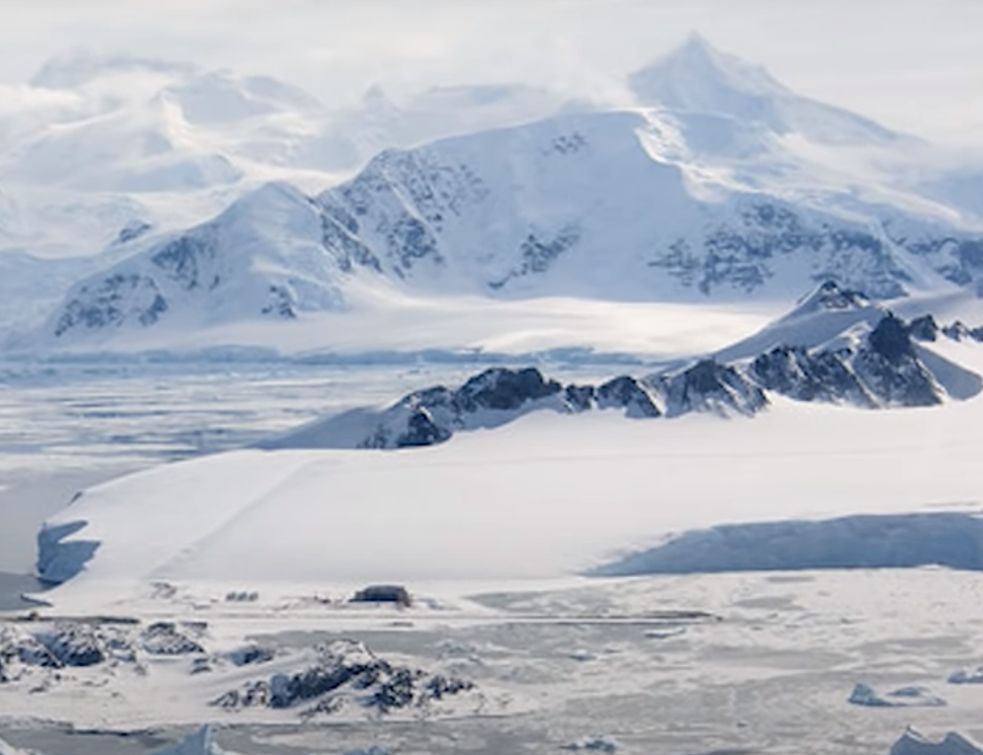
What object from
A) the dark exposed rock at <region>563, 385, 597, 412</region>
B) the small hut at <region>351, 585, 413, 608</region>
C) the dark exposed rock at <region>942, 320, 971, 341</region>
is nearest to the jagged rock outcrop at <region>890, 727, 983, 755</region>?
the small hut at <region>351, 585, 413, 608</region>

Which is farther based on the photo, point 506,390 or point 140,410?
point 140,410

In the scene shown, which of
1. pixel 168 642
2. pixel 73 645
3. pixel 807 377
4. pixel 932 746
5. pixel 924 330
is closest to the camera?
pixel 932 746

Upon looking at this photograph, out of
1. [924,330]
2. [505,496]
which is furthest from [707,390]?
[924,330]

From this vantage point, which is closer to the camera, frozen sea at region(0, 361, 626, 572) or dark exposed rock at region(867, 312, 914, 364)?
frozen sea at region(0, 361, 626, 572)

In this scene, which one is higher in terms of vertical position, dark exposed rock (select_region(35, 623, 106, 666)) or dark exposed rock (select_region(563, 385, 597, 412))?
dark exposed rock (select_region(563, 385, 597, 412))

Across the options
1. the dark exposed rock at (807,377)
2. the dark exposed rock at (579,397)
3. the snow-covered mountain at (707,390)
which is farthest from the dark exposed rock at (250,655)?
the dark exposed rock at (807,377)

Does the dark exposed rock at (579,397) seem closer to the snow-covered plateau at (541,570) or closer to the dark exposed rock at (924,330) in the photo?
the snow-covered plateau at (541,570)

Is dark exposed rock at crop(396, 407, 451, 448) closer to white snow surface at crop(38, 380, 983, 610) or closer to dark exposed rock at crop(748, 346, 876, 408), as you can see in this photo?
white snow surface at crop(38, 380, 983, 610)

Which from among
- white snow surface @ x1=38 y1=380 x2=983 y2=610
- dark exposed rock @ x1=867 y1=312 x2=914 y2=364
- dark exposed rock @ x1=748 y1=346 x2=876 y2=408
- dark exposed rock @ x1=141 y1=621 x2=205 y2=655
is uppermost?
dark exposed rock @ x1=867 y1=312 x2=914 y2=364

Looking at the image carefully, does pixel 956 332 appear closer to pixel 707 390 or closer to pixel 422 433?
pixel 707 390

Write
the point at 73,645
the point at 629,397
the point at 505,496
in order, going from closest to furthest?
the point at 73,645 < the point at 505,496 < the point at 629,397

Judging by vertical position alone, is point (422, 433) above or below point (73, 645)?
above
